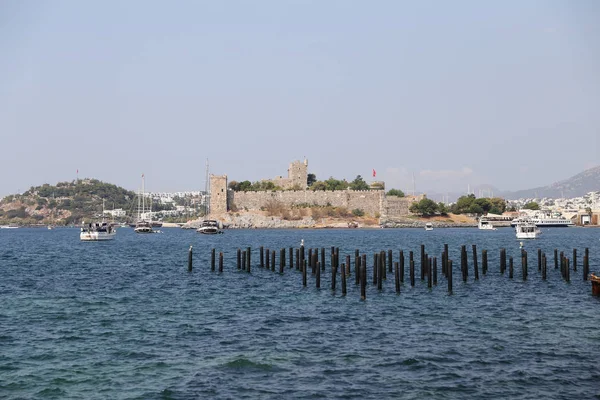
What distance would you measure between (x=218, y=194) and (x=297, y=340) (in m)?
108

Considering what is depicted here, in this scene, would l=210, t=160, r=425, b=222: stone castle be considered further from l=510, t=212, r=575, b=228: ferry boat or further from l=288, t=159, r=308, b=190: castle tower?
l=510, t=212, r=575, b=228: ferry boat

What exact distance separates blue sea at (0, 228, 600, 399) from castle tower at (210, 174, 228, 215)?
91.8m

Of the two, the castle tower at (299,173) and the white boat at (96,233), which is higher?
the castle tower at (299,173)

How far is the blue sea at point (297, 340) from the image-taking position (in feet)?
54.0

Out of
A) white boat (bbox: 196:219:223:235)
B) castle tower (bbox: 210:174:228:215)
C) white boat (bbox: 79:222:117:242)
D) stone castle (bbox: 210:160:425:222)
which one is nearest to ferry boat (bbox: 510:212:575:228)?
stone castle (bbox: 210:160:425:222)

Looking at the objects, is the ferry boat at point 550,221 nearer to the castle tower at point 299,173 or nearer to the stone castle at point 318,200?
the stone castle at point 318,200

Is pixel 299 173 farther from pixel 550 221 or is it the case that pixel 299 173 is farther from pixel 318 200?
pixel 550 221

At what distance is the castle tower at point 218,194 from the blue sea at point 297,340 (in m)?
91.8

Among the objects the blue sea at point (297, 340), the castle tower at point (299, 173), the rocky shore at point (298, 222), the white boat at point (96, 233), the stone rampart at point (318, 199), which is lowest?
the blue sea at point (297, 340)

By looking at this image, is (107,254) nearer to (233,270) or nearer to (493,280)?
(233,270)

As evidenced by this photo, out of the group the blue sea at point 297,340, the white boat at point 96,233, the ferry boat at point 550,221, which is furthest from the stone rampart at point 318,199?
the blue sea at point 297,340

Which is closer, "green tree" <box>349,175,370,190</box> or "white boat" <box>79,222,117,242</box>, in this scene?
"white boat" <box>79,222,117,242</box>

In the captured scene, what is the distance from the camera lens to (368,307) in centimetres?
2686

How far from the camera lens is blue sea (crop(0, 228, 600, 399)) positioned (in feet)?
54.0
